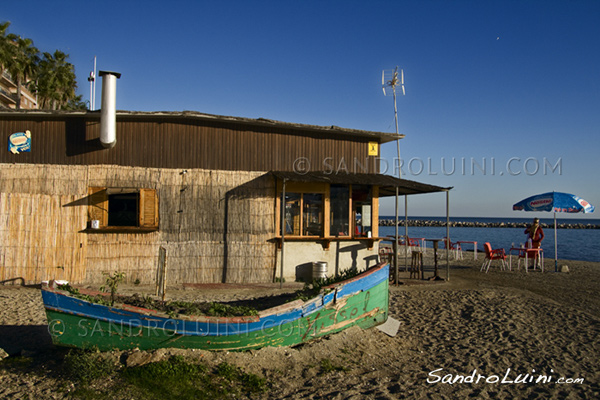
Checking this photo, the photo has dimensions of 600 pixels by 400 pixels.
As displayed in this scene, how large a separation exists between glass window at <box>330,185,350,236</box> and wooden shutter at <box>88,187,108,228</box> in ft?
21.1

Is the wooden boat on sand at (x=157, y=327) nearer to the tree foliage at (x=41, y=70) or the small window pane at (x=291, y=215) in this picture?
the small window pane at (x=291, y=215)

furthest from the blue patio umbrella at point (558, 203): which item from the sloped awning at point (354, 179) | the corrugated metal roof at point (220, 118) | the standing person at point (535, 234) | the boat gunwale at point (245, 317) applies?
the boat gunwale at point (245, 317)

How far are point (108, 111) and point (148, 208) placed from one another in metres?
2.77

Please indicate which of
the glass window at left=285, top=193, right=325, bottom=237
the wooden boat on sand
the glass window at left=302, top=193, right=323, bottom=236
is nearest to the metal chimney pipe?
the glass window at left=285, top=193, right=325, bottom=237

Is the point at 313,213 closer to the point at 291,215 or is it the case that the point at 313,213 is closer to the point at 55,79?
the point at 291,215

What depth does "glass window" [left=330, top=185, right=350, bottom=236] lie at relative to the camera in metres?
13.5

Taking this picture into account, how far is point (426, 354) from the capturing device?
7738 mm

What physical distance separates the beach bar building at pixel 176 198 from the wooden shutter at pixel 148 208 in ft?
0.09

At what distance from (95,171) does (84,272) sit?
2755mm

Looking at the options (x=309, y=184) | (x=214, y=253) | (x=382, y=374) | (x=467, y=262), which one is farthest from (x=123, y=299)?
(x=467, y=262)

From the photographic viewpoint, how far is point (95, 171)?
1212cm

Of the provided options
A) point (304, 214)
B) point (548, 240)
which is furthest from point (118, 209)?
point (548, 240)

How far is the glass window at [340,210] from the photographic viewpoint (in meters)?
13.5

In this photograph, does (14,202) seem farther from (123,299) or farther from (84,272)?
(123,299)
